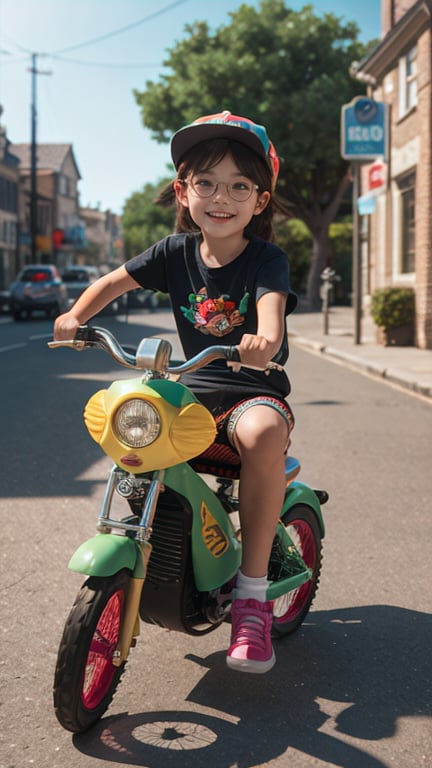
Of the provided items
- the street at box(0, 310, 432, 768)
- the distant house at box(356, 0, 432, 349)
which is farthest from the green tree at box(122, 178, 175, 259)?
the street at box(0, 310, 432, 768)

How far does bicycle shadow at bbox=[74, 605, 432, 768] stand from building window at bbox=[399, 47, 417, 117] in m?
17.0

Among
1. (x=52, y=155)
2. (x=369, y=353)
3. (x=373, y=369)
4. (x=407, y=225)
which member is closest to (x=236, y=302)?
(x=373, y=369)

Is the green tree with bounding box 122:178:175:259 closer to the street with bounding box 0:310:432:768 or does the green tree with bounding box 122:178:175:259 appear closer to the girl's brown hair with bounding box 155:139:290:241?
the street with bounding box 0:310:432:768

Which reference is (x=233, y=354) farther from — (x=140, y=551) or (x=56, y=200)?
(x=56, y=200)

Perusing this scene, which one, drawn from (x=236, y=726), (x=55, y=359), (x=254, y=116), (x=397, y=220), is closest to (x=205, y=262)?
(x=236, y=726)

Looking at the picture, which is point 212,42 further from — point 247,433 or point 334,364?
point 247,433

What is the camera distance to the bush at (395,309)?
1752cm

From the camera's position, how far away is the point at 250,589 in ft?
9.19

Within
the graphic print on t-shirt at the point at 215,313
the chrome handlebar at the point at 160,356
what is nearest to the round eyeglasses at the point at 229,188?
the graphic print on t-shirt at the point at 215,313

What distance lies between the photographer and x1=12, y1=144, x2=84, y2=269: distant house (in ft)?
225

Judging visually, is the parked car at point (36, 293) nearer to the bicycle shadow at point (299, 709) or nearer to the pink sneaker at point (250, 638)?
the bicycle shadow at point (299, 709)

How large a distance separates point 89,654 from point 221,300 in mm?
1136

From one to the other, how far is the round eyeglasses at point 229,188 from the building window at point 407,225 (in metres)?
17.1

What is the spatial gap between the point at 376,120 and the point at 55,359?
325 inches
